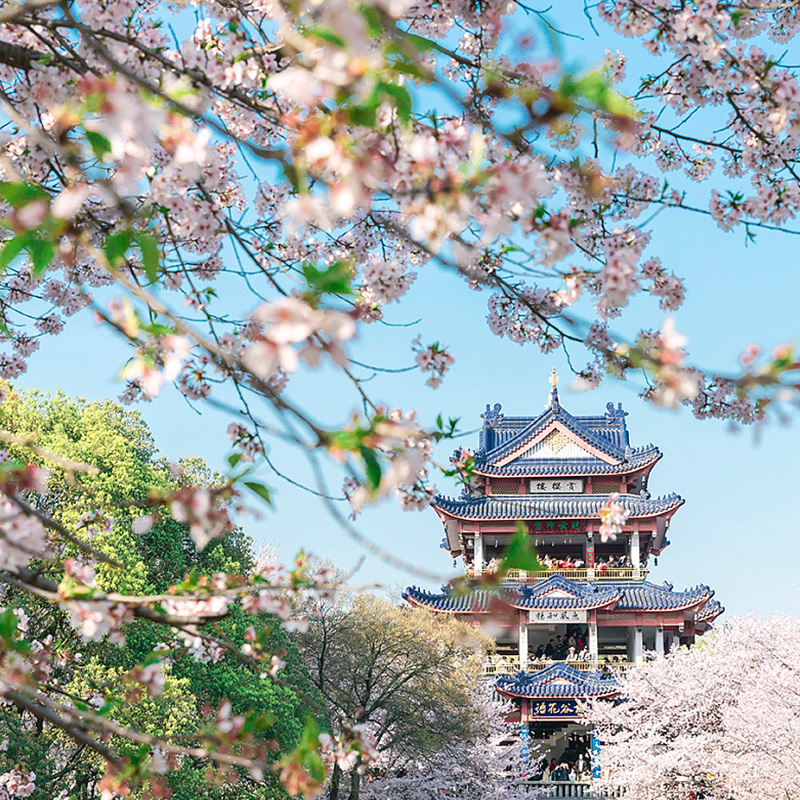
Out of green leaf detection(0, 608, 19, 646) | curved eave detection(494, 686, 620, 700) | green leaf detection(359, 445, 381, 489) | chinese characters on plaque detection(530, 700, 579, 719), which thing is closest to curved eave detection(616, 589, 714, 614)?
curved eave detection(494, 686, 620, 700)

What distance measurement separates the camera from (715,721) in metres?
17.7

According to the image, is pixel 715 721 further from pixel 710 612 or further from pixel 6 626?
pixel 6 626

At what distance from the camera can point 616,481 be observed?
1051 inches

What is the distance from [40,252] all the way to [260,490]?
2.71 feet

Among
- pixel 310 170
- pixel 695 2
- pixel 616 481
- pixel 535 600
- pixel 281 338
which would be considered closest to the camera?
pixel 281 338

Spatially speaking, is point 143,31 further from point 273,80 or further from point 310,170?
point 273,80

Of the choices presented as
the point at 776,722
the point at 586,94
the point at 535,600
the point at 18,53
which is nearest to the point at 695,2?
the point at 586,94

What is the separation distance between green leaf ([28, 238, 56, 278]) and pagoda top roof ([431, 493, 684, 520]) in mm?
23557

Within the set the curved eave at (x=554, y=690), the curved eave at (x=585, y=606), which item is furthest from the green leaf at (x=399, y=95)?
the curved eave at (x=585, y=606)

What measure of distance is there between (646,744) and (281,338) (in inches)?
739

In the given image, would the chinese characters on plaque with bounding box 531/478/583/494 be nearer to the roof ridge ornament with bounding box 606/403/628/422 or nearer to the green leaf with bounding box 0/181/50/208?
the roof ridge ornament with bounding box 606/403/628/422

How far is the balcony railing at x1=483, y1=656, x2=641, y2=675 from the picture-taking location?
914 inches

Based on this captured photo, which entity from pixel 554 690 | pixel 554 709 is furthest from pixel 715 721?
pixel 554 709

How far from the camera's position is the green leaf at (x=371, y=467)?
1646mm
